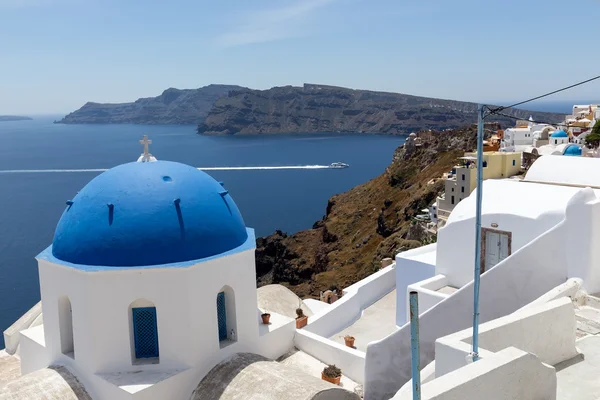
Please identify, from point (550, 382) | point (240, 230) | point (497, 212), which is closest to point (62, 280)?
point (240, 230)

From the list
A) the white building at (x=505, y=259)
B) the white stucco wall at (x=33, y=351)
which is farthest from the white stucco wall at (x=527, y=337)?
the white stucco wall at (x=33, y=351)

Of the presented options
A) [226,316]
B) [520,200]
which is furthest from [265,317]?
[520,200]

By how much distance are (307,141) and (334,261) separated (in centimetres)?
10711

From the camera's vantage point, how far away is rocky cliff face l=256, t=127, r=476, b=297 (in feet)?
110

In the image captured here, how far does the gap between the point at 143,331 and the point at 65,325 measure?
143 cm

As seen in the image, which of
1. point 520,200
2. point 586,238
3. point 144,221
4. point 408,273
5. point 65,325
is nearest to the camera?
point 144,221

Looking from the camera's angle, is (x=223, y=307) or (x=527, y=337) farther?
(x=223, y=307)

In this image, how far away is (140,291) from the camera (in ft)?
25.6

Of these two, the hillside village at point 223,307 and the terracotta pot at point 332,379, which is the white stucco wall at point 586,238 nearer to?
the hillside village at point 223,307

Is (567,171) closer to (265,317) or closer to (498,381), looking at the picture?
(265,317)

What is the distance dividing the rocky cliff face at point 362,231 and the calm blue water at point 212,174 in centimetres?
682

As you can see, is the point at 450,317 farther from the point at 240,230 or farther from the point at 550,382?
the point at 240,230

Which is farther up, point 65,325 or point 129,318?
point 129,318

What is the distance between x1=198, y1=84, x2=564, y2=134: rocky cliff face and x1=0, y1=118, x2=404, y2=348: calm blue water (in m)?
28.4
